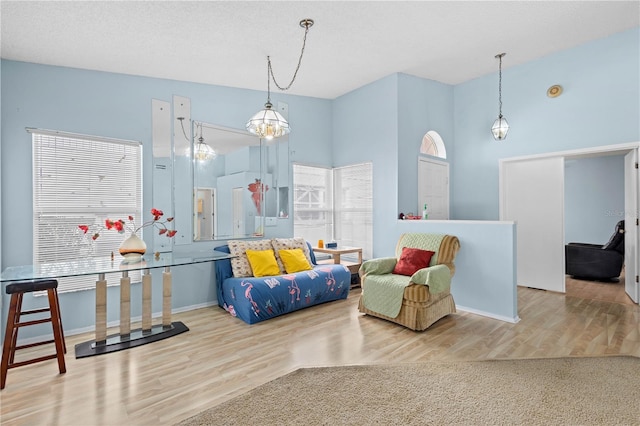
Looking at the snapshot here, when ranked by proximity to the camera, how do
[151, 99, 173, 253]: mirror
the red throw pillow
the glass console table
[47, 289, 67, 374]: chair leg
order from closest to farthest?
[47, 289, 67, 374]: chair leg
the glass console table
the red throw pillow
[151, 99, 173, 253]: mirror

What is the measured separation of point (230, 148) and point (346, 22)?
212cm

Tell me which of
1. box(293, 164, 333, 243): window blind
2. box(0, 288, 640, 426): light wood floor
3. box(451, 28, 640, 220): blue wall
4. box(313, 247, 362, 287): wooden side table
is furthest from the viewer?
box(293, 164, 333, 243): window blind

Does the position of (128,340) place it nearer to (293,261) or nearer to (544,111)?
(293,261)

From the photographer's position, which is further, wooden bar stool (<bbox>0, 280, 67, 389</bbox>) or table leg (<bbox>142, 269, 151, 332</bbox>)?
table leg (<bbox>142, 269, 151, 332</bbox>)

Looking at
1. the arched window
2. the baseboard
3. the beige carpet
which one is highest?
the arched window

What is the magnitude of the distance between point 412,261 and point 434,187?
1.91m

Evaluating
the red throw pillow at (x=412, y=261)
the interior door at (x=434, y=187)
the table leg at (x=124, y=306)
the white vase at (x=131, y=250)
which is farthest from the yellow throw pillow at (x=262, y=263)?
the interior door at (x=434, y=187)

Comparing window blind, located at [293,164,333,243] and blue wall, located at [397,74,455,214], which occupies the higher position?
blue wall, located at [397,74,455,214]

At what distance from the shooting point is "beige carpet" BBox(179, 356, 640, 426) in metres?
1.90

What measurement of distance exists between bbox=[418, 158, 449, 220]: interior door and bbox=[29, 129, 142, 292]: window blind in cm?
379

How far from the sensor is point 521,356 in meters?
2.67

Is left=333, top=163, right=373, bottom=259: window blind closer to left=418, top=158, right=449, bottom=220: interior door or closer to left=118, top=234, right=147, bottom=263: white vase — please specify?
left=418, top=158, right=449, bottom=220: interior door

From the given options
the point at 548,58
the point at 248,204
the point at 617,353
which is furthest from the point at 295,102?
the point at 617,353

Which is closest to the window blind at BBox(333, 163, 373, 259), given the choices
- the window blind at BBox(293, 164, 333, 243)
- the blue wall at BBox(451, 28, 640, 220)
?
the window blind at BBox(293, 164, 333, 243)
